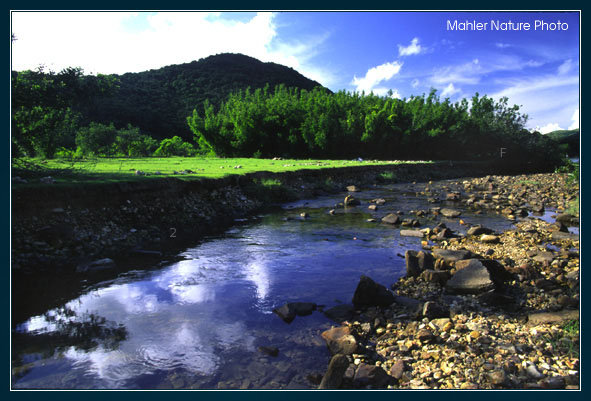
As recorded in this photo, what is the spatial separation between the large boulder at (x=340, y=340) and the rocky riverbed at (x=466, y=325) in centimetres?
1

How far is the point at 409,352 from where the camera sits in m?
4.62

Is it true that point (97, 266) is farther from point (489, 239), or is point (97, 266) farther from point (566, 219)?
point (566, 219)

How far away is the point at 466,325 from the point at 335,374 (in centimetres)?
237

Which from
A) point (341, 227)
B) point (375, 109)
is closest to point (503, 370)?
point (341, 227)

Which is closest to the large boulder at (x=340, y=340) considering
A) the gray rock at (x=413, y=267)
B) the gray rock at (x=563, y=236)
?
the gray rock at (x=413, y=267)

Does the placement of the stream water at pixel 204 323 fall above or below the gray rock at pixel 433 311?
below

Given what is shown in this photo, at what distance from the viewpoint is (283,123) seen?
44500mm

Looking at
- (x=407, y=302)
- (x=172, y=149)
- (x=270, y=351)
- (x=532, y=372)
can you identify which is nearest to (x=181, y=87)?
(x=172, y=149)

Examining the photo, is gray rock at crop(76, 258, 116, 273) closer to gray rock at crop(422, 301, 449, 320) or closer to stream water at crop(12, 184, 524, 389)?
stream water at crop(12, 184, 524, 389)

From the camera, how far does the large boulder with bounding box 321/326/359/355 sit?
184 inches

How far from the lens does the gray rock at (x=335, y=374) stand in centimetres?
398

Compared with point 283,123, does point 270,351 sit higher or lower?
lower

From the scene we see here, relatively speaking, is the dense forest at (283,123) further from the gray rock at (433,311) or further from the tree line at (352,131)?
the gray rock at (433,311)

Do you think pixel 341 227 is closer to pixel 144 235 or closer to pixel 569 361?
pixel 144 235
